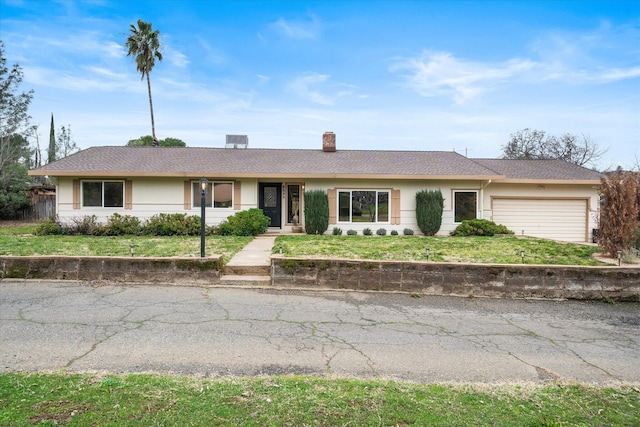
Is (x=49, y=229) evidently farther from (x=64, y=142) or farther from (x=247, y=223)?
(x=64, y=142)

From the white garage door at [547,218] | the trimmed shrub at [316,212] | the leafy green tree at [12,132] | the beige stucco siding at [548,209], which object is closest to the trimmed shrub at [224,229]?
the trimmed shrub at [316,212]

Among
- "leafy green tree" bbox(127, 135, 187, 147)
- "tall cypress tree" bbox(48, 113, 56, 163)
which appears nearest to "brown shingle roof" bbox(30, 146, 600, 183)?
"leafy green tree" bbox(127, 135, 187, 147)

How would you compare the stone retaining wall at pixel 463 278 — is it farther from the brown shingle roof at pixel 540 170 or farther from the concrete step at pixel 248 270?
the brown shingle roof at pixel 540 170

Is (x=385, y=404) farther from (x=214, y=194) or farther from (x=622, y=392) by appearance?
(x=214, y=194)

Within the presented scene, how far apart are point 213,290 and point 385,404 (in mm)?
4698

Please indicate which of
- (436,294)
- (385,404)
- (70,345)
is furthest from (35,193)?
(385,404)

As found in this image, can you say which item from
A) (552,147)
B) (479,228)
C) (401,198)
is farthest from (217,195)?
(552,147)

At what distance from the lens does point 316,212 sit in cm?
1502

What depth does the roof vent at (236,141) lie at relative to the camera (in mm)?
19562

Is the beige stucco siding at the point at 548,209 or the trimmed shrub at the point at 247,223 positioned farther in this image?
the beige stucco siding at the point at 548,209

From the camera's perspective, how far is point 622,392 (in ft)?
10.6

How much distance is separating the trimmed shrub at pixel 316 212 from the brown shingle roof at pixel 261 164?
34.3 inches

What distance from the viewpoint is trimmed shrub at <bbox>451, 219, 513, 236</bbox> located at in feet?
49.0

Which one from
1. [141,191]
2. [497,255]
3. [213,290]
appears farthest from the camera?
[141,191]
